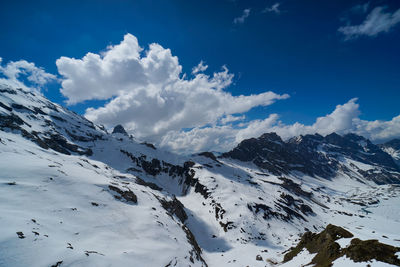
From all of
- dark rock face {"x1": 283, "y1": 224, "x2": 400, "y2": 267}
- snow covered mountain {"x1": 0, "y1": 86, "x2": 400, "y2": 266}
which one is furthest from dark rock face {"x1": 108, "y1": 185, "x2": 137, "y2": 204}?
dark rock face {"x1": 283, "y1": 224, "x2": 400, "y2": 267}

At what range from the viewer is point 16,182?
37.2 m

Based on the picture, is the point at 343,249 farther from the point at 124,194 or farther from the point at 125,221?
the point at 124,194

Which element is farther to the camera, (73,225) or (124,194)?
(124,194)

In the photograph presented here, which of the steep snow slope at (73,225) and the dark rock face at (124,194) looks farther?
the dark rock face at (124,194)

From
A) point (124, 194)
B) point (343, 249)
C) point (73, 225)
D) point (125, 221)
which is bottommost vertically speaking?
point (343, 249)

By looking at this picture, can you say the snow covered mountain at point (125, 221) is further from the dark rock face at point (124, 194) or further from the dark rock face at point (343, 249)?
the dark rock face at point (343, 249)

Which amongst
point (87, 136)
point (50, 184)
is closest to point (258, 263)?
point (50, 184)

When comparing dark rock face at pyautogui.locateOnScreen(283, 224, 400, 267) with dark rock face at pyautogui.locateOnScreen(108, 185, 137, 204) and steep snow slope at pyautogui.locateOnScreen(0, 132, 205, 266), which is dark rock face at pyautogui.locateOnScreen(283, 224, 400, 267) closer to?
steep snow slope at pyautogui.locateOnScreen(0, 132, 205, 266)

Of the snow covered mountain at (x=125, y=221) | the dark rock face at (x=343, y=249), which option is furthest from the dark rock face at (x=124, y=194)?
the dark rock face at (x=343, y=249)

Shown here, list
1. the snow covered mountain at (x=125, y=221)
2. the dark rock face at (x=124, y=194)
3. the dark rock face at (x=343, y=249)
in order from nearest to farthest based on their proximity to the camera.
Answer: the dark rock face at (x=343, y=249)
the snow covered mountain at (x=125, y=221)
the dark rock face at (x=124, y=194)

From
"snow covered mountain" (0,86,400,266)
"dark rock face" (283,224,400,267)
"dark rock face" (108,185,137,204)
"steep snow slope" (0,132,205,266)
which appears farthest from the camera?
"dark rock face" (108,185,137,204)

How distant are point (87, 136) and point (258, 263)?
187 m

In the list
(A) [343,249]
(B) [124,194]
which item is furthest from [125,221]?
(A) [343,249]

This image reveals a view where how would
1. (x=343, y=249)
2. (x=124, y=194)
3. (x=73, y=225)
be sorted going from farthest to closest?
(x=124, y=194), (x=73, y=225), (x=343, y=249)
